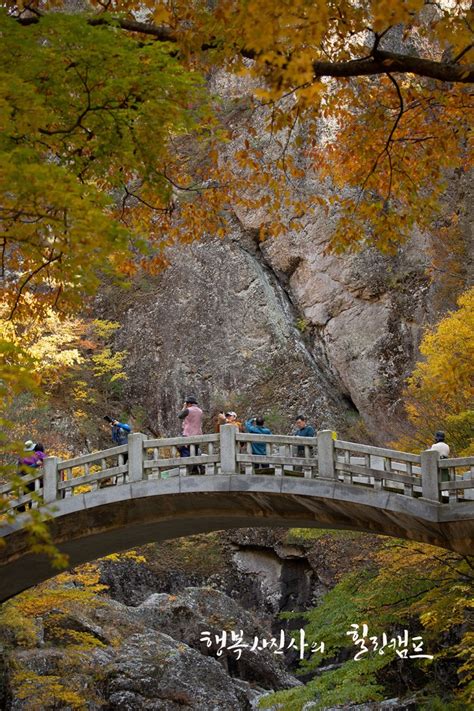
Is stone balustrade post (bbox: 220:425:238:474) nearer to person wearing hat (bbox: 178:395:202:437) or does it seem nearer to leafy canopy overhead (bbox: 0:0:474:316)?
person wearing hat (bbox: 178:395:202:437)

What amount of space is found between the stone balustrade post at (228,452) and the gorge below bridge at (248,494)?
18 millimetres

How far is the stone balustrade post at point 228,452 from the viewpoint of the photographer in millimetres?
18234

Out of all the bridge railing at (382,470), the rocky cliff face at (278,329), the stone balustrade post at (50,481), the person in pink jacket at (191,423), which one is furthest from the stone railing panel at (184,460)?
the rocky cliff face at (278,329)

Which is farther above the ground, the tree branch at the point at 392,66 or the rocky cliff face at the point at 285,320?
the rocky cliff face at the point at 285,320

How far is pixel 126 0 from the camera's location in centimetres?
1340

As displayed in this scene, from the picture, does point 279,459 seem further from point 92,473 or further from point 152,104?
point 152,104

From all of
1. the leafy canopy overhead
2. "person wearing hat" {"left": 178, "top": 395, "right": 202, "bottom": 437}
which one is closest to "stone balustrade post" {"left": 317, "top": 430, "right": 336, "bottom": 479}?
"person wearing hat" {"left": 178, "top": 395, "right": 202, "bottom": 437}

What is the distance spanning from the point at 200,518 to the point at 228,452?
209 cm

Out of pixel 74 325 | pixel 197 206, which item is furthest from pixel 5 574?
pixel 74 325

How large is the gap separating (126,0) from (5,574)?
39.4 feet

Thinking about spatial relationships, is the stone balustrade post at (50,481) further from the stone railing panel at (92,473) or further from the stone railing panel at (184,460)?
the stone railing panel at (184,460)

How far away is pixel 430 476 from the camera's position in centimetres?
1662

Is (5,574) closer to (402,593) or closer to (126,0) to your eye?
(402,593)

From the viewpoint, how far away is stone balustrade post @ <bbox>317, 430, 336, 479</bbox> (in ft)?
58.0
